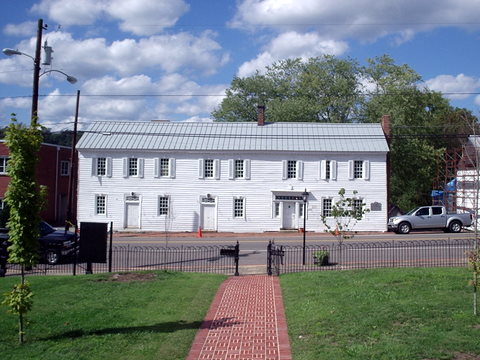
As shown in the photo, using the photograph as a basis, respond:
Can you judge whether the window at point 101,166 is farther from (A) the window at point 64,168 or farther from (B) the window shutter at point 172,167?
(A) the window at point 64,168

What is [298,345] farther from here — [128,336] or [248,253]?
[248,253]

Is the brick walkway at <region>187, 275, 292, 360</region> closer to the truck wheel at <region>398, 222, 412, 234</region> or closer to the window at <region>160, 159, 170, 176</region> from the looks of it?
the truck wheel at <region>398, 222, 412, 234</region>

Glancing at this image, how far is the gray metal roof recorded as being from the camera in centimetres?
3825

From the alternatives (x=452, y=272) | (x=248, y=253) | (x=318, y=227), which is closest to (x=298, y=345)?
(x=452, y=272)

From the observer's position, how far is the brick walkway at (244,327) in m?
8.91

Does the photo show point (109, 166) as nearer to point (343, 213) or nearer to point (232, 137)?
point (232, 137)

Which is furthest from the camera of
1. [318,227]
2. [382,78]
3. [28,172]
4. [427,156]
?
[382,78]

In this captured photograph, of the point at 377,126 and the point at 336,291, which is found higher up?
the point at 377,126

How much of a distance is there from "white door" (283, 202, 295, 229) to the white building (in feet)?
0.24

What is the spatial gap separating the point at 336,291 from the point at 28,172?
8.00 metres

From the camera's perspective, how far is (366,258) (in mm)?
22000

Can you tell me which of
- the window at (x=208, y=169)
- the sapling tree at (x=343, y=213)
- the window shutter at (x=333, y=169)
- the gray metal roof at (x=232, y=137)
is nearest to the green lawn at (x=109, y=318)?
the sapling tree at (x=343, y=213)

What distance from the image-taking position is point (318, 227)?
124 ft

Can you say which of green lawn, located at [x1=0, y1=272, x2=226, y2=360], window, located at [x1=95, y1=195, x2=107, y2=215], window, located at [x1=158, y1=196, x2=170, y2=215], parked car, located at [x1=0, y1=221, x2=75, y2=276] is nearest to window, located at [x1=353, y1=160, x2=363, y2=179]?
window, located at [x1=158, y1=196, x2=170, y2=215]
